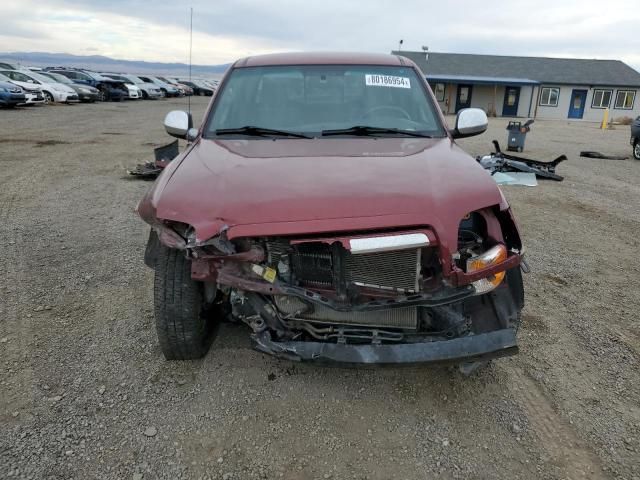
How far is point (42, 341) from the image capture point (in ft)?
10.9

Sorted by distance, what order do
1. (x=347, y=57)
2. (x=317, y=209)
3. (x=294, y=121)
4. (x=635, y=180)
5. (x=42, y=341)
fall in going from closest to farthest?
(x=317, y=209), (x=42, y=341), (x=294, y=121), (x=347, y=57), (x=635, y=180)

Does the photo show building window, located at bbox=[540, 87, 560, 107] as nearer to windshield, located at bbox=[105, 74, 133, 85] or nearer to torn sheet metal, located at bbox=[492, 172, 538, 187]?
windshield, located at bbox=[105, 74, 133, 85]

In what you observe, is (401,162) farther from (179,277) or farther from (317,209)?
(179,277)

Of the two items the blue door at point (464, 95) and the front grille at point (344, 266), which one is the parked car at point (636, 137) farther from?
the blue door at point (464, 95)

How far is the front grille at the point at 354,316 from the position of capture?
254 cm

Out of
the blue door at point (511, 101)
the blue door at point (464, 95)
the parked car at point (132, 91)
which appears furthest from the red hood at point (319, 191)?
the blue door at point (511, 101)

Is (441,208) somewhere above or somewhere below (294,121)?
below

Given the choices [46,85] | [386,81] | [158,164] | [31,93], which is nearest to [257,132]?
[386,81]

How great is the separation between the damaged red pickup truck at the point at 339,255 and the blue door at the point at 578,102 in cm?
3934

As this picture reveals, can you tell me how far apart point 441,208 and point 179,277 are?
142 cm

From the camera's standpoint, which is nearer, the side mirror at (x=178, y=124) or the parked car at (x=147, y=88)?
the side mirror at (x=178, y=124)

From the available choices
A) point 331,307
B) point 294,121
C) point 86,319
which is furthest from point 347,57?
point 86,319

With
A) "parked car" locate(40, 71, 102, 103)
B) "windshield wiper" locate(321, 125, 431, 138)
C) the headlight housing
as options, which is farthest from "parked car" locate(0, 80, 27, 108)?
the headlight housing

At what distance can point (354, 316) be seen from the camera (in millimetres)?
2559
